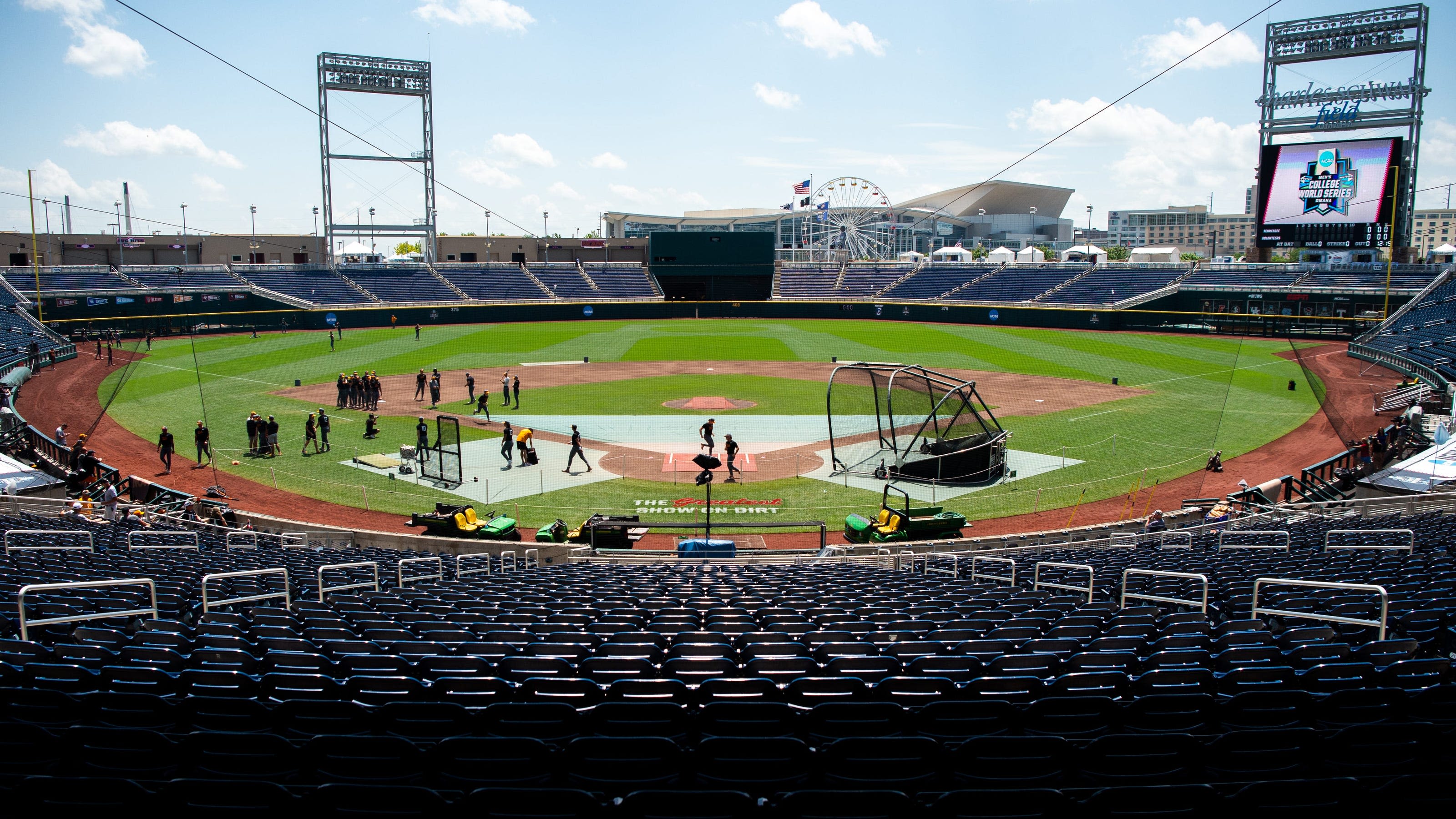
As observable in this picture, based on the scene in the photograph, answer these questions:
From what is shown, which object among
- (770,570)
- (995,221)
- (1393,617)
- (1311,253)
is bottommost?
(770,570)

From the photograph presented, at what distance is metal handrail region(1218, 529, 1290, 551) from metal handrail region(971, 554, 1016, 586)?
3890 millimetres

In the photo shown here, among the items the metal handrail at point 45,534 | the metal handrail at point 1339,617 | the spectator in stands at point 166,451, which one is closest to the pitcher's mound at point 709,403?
the spectator in stands at point 166,451

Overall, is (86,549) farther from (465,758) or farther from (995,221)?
(995,221)

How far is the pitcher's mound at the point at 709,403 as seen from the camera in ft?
121

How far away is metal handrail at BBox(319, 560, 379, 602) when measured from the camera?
9.99 m

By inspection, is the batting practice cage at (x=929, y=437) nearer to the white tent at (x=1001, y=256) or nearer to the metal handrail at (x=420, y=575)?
the metal handrail at (x=420, y=575)

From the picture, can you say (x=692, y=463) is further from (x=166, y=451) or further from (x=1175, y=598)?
(x=1175, y=598)

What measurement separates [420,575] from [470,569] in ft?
7.66

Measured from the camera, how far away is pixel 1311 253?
403 ft

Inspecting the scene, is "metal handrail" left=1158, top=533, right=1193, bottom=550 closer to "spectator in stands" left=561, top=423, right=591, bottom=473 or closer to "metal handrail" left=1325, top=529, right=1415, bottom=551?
"metal handrail" left=1325, top=529, right=1415, bottom=551

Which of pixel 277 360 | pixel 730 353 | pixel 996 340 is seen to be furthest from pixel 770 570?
pixel 996 340

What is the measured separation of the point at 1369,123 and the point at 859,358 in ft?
167

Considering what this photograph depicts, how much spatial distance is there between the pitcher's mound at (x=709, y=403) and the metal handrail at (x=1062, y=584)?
2368 cm

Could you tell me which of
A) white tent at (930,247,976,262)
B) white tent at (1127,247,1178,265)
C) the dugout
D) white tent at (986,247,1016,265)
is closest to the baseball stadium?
the dugout
